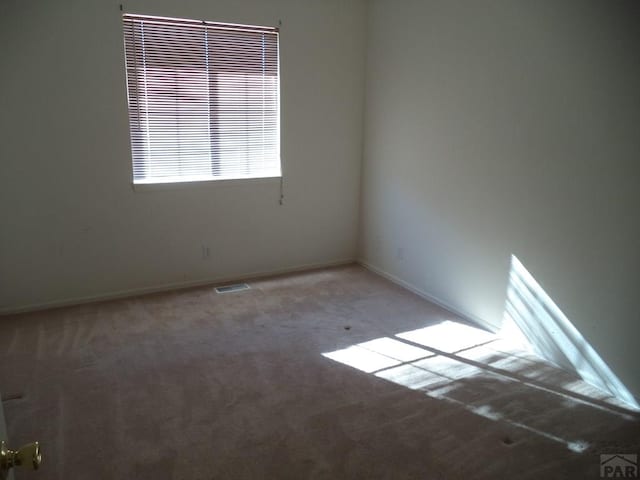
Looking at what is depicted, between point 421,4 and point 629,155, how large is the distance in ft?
6.90

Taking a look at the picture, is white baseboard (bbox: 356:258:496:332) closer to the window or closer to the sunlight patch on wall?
the sunlight patch on wall

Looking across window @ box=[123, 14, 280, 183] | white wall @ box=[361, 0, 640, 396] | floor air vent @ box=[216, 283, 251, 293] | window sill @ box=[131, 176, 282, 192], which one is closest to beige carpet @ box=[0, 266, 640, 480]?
floor air vent @ box=[216, 283, 251, 293]

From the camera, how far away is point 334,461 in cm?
228

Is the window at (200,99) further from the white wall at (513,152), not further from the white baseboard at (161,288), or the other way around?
the white wall at (513,152)

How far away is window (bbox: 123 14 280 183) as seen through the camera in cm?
391

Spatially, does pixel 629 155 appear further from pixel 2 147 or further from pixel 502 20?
pixel 2 147

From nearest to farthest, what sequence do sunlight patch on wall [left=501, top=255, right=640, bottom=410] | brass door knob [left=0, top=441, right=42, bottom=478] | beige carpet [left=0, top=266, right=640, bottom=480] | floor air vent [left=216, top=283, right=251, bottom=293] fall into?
brass door knob [left=0, top=441, right=42, bottom=478], beige carpet [left=0, top=266, right=640, bottom=480], sunlight patch on wall [left=501, top=255, right=640, bottom=410], floor air vent [left=216, top=283, right=251, bottom=293]

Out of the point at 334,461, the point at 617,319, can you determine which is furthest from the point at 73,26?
the point at 617,319

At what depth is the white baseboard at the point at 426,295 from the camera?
12.3ft

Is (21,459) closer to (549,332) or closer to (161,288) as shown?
(549,332)

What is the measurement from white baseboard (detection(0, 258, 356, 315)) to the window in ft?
3.01

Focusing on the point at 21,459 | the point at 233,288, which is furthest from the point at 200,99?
the point at 21,459

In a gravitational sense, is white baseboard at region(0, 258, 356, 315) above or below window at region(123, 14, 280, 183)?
below

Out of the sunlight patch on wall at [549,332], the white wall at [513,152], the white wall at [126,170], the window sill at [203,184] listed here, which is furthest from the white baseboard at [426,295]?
the window sill at [203,184]
